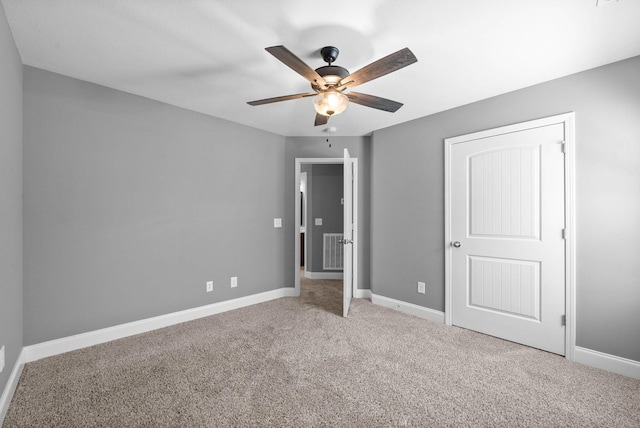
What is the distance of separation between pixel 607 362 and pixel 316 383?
2.31m

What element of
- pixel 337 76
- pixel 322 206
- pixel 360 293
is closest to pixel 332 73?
pixel 337 76

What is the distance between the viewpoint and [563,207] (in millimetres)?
2539

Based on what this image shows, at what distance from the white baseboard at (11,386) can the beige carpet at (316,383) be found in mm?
40

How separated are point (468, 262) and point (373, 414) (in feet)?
6.61

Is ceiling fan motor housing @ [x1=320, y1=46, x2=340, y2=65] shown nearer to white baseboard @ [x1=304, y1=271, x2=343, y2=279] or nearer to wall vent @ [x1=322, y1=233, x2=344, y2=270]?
wall vent @ [x1=322, y1=233, x2=344, y2=270]

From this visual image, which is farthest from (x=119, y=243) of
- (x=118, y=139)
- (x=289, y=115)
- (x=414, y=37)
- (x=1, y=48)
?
(x=414, y=37)

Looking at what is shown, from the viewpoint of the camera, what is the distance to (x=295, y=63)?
5.63 feet

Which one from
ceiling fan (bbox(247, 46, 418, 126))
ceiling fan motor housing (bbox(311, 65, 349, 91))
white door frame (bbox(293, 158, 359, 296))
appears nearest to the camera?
ceiling fan (bbox(247, 46, 418, 126))

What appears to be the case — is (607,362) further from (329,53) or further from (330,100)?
(329,53)

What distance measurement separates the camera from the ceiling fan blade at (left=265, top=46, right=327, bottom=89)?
5.16 ft

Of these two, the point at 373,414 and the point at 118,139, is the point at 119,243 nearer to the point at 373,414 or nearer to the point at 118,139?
the point at 118,139

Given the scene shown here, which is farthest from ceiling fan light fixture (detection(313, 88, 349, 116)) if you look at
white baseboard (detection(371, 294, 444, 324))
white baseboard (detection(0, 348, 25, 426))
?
white baseboard (detection(0, 348, 25, 426))

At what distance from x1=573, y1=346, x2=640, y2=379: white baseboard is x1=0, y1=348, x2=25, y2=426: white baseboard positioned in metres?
4.07

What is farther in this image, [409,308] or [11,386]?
[409,308]
